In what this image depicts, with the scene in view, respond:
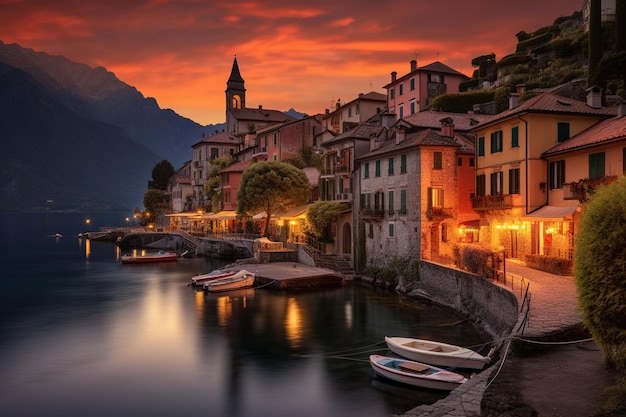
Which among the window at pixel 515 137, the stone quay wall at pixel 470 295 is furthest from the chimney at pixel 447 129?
the stone quay wall at pixel 470 295

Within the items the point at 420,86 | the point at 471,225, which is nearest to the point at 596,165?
the point at 471,225

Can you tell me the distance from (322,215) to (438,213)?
15627 mm

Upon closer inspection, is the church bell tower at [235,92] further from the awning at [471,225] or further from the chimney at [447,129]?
the awning at [471,225]

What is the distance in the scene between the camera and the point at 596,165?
30844 mm

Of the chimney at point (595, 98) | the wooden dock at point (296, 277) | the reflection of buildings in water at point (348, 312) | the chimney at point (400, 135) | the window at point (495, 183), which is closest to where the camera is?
the reflection of buildings in water at point (348, 312)

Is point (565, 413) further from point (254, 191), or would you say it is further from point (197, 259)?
point (197, 259)

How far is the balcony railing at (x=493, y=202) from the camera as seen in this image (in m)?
37.1

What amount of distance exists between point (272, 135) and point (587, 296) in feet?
240

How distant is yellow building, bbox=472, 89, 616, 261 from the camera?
3431 centimetres

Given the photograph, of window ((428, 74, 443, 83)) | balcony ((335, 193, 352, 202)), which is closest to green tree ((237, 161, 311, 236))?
balcony ((335, 193, 352, 202))

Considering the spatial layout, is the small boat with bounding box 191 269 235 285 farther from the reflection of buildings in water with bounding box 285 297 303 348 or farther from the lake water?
the reflection of buildings in water with bounding box 285 297 303 348

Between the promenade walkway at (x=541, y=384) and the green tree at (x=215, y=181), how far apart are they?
76336 mm

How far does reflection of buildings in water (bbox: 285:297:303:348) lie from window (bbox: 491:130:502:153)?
18688 millimetres

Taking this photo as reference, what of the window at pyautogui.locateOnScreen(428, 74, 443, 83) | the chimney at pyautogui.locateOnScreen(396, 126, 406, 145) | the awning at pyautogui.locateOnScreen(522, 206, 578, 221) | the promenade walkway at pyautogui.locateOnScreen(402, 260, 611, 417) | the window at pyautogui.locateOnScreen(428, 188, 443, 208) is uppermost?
the window at pyautogui.locateOnScreen(428, 74, 443, 83)
